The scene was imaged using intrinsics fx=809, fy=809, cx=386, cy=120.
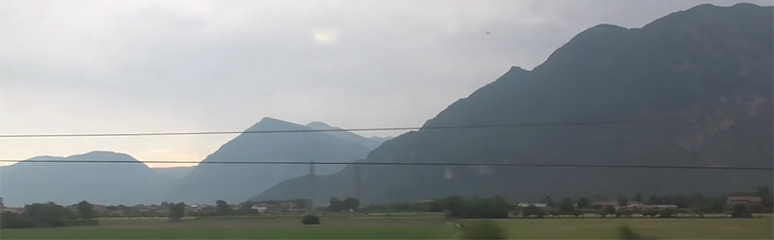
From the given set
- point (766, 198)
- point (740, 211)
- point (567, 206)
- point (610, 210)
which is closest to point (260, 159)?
point (567, 206)

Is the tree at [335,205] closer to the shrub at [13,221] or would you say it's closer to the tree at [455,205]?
the tree at [455,205]

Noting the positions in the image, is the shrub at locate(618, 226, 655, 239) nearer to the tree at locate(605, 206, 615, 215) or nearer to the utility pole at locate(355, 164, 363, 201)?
the tree at locate(605, 206, 615, 215)

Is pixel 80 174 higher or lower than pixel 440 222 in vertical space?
higher

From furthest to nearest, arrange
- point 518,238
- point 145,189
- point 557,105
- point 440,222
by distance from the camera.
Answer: point 557,105, point 145,189, point 440,222, point 518,238

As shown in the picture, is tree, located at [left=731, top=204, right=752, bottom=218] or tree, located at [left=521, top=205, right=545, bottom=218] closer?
tree, located at [left=731, top=204, right=752, bottom=218]

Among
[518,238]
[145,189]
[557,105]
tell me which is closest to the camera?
[518,238]

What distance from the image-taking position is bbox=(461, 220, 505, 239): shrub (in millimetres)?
13172

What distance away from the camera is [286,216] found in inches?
607

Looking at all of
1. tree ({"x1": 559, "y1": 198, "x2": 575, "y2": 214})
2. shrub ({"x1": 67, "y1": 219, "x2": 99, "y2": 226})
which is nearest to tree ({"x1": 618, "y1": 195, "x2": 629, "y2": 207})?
tree ({"x1": 559, "y1": 198, "x2": 575, "y2": 214})

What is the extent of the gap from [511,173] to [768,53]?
5.80m

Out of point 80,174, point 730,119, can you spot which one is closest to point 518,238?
point 730,119

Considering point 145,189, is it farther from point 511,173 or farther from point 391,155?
point 511,173

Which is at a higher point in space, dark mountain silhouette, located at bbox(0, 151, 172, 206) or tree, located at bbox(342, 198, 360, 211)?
dark mountain silhouette, located at bbox(0, 151, 172, 206)

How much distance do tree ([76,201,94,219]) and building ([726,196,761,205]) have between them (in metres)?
11.9
